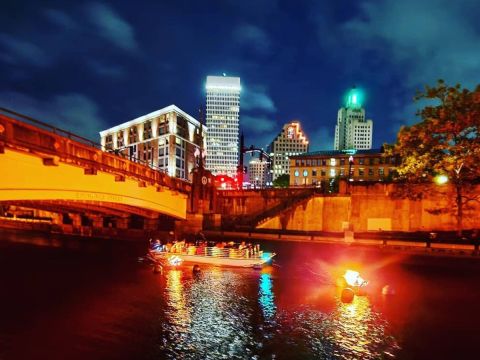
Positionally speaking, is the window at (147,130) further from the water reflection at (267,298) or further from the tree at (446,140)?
the water reflection at (267,298)

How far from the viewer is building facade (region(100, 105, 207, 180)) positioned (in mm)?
110312

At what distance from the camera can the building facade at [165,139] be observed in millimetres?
110312

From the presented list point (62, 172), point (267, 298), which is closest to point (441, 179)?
point (267, 298)

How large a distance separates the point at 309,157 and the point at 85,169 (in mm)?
87903

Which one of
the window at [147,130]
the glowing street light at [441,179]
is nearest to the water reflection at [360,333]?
the glowing street light at [441,179]

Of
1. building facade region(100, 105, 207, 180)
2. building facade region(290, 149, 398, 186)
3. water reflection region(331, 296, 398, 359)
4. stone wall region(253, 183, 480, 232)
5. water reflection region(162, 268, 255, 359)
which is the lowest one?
water reflection region(162, 268, 255, 359)

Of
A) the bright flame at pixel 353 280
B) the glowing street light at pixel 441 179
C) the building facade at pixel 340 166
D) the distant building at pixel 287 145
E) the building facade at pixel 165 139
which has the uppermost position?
the distant building at pixel 287 145

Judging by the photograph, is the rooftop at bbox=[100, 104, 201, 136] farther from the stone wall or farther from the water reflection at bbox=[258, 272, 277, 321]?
the water reflection at bbox=[258, 272, 277, 321]

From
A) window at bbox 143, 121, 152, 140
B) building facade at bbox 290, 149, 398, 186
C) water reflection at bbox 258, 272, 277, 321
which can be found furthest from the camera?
window at bbox 143, 121, 152, 140

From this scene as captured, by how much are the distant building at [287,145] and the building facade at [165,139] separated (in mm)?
79050

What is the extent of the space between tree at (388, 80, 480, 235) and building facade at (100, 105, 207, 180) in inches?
3093

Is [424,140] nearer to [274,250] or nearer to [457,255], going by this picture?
[457,255]

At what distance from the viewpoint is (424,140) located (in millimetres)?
39188

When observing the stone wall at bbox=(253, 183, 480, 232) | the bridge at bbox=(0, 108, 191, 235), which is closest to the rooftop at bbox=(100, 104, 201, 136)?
the stone wall at bbox=(253, 183, 480, 232)
